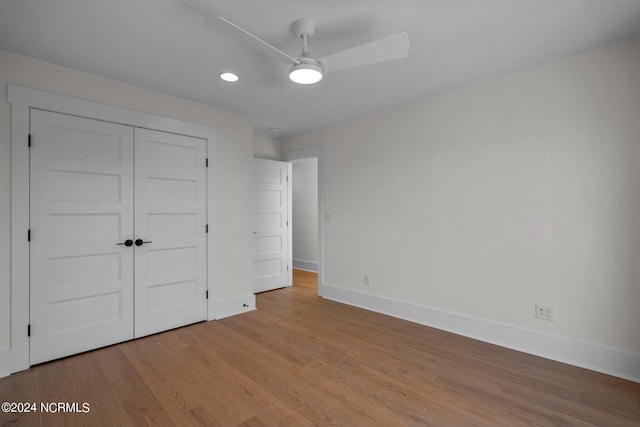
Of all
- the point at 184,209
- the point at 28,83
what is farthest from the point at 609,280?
the point at 28,83

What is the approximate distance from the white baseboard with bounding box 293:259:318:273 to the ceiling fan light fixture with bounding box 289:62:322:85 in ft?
15.8

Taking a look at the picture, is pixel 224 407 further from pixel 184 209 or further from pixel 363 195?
pixel 363 195

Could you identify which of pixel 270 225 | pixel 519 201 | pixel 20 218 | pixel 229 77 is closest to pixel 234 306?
pixel 270 225

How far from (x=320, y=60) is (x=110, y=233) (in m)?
2.45

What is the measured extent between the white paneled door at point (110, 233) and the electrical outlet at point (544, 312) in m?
3.35

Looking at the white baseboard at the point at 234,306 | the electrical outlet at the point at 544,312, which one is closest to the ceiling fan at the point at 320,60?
the electrical outlet at the point at 544,312

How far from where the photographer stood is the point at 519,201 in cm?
277

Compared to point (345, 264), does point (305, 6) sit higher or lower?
higher

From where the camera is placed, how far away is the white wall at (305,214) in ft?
21.5

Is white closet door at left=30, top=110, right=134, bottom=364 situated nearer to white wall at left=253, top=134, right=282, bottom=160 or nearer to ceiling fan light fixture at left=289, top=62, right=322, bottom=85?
ceiling fan light fixture at left=289, top=62, right=322, bottom=85

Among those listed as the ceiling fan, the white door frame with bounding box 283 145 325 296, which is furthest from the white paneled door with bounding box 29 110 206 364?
the ceiling fan

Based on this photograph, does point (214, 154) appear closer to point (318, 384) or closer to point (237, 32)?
point (237, 32)

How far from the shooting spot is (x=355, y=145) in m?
4.09

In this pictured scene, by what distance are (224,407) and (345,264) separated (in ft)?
8.34
